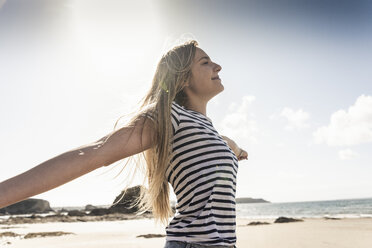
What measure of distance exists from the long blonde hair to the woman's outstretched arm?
0.09 metres

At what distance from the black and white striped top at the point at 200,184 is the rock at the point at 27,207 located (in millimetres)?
54690

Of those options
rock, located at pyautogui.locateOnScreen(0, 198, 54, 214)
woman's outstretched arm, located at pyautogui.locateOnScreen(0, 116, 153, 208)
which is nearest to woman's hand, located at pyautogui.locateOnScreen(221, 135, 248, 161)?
woman's outstretched arm, located at pyautogui.locateOnScreen(0, 116, 153, 208)

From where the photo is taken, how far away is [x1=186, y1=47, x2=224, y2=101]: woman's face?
2441mm

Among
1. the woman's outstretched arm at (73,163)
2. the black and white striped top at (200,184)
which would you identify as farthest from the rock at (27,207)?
the woman's outstretched arm at (73,163)

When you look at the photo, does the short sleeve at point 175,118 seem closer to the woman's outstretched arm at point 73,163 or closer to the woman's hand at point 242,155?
the woman's outstretched arm at point 73,163

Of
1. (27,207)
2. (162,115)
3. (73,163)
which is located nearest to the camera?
(73,163)

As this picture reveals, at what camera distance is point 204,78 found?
2.46 metres

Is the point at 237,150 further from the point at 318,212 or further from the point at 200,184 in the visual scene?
the point at 318,212

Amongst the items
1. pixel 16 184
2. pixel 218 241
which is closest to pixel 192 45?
pixel 218 241

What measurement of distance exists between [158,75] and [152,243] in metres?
7.33

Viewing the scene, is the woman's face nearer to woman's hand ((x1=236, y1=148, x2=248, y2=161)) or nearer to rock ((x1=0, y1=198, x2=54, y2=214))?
woman's hand ((x1=236, y1=148, x2=248, y2=161))

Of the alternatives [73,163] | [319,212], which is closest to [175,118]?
[73,163]

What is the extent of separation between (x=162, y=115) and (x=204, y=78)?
2.40 ft

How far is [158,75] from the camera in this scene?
227 cm
